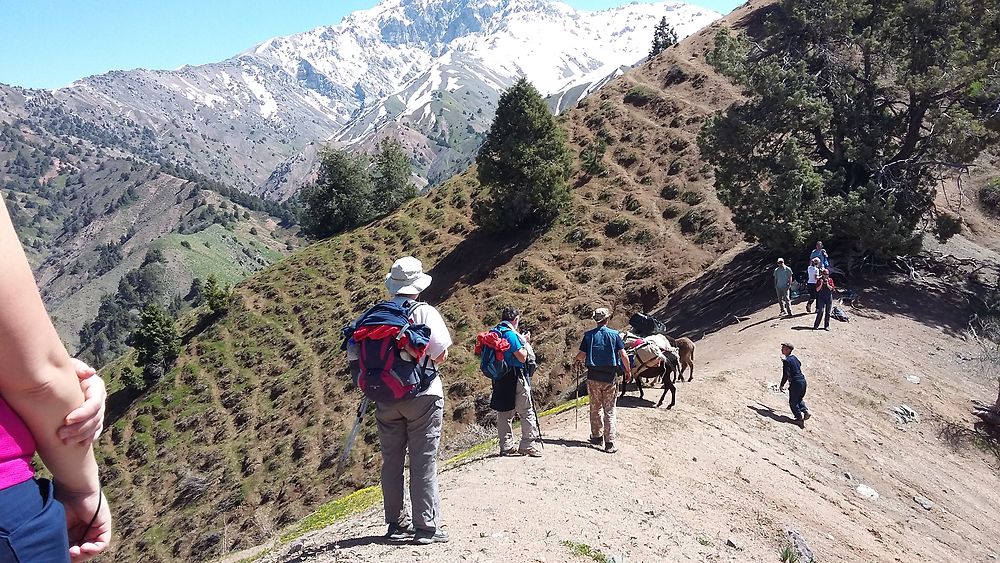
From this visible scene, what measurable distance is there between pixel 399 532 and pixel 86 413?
4.80m

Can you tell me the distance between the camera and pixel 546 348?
3002cm

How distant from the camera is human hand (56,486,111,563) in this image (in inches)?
115

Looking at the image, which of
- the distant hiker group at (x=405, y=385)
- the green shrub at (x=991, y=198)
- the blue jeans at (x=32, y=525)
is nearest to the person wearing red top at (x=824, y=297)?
the distant hiker group at (x=405, y=385)

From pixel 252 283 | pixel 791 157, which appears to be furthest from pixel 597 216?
pixel 252 283

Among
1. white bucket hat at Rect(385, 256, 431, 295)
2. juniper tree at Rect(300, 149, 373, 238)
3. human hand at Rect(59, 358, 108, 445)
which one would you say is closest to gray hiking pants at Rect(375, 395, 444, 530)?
white bucket hat at Rect(385, 256, 431, 295)

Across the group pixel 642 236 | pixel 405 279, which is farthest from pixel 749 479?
pixel 642 236

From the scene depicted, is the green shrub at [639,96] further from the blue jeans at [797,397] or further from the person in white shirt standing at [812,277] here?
the blue jeans at [797,397]

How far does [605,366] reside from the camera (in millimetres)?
10492

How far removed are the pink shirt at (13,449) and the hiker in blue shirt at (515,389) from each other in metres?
7.27

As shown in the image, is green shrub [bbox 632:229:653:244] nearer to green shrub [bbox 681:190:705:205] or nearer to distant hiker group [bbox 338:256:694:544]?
Answer: green shrub [bbox 681:190:705:205]

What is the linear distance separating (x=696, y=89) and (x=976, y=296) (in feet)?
92.7

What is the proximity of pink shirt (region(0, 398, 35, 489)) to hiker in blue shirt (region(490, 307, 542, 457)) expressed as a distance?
7272 millimetres

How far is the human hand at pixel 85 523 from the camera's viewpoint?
2.91 metres

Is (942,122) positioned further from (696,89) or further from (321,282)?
(321,282)
